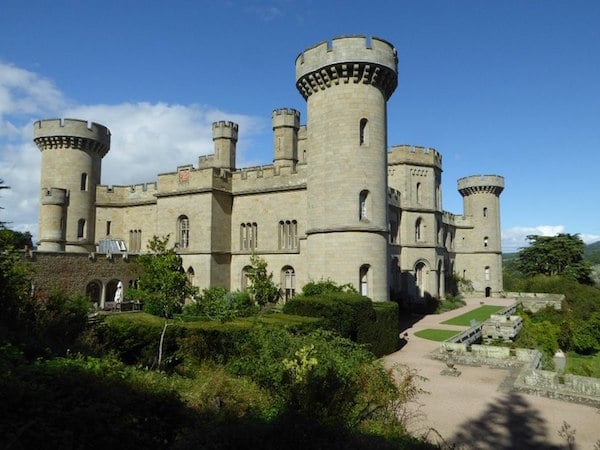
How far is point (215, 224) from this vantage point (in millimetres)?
26812

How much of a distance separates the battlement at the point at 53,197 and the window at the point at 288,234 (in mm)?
16935

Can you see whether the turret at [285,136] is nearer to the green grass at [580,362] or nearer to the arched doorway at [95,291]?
the arched doorway at [95,291]

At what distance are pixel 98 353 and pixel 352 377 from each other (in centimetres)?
629

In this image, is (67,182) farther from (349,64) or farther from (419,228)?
(419,228)

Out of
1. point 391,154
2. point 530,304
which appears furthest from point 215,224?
point 530,304

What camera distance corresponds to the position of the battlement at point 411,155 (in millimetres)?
A: 33438


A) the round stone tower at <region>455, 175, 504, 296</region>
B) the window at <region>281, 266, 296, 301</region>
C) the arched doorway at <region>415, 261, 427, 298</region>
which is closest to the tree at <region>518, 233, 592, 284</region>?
the round stone tower at <region>455, 175, 504, 296</region>

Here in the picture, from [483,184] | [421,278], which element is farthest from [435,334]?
[483,184]

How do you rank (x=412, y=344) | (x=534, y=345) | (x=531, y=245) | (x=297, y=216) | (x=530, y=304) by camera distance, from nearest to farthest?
(x=412, y=344) < (x=534, y=345) < (x=297, y=216) < (x=530, y=304) < (x=531, y=245)

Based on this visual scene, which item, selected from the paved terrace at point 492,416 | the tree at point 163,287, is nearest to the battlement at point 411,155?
the tree at point 163,287

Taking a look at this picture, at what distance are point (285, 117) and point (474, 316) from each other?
2101cm

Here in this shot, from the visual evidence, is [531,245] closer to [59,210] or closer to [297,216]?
[297,216]

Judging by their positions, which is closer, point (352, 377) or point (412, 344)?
point (352, 377)

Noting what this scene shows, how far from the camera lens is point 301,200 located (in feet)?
85.0
